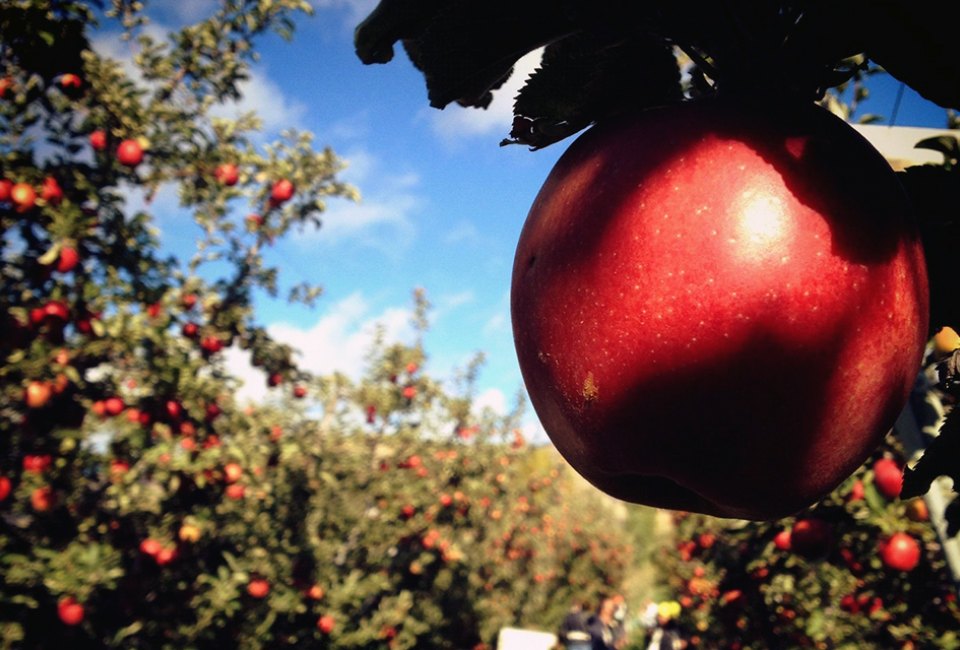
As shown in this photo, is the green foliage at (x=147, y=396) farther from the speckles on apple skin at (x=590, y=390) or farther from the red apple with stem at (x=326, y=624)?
the speckles on apple skin at (x=590, y=390)

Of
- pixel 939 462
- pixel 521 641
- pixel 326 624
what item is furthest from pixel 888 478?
pixel 521 641

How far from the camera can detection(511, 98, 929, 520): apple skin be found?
1.44 feet

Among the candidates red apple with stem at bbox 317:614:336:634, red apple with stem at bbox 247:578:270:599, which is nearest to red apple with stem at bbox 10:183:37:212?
red apple with stem at bbox 247:578:270:599

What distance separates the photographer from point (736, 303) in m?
0.44

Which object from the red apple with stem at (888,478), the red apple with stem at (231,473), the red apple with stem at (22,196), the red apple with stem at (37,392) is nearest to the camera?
the red apple with stem at (888,478)

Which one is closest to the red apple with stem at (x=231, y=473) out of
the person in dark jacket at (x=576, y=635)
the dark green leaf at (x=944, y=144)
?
the dark green leaf at (x=944, y=144)

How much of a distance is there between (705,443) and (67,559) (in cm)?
366

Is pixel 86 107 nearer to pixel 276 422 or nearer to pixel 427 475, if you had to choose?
pixel 276 422

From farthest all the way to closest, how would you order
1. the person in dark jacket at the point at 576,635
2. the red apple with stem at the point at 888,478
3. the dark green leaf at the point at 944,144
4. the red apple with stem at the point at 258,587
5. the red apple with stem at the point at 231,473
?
the person in dark jacket at the point at 576,635 → the red apple with stem at the point at 258,587 → the red apple with stem at the point at 231,473 → the red apple with stem at the point at 888,478 → the dark green leaf at the point at 944,144

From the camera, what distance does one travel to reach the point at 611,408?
47 cm

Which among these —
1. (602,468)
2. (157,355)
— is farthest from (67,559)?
(602,468)

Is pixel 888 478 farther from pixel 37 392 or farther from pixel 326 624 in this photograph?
pixel 326 624

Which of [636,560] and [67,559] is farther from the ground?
[67,559]

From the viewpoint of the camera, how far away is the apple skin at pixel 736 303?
440mm
